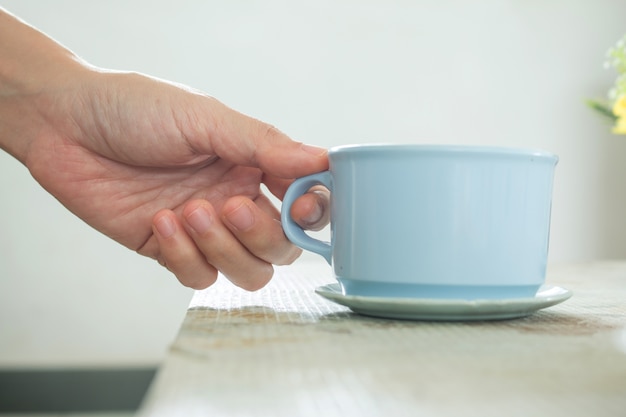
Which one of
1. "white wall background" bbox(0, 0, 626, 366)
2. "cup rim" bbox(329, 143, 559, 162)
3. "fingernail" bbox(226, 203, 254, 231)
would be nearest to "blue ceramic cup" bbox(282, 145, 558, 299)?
"cup rim" bbox(329, 143, 559, 162)

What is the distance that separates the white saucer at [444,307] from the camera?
450 mm

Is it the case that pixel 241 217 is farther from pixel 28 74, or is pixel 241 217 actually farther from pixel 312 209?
pixel 28 74

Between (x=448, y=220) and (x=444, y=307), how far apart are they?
0.06 meters

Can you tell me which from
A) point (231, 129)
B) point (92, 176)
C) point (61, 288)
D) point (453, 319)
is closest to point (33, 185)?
point (61, 288)

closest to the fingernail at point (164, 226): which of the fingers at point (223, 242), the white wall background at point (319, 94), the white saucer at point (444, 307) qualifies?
the fingers at point (223, 242)

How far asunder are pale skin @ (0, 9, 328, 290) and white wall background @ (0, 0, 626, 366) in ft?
4.80

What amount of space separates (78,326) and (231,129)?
171 centimetres

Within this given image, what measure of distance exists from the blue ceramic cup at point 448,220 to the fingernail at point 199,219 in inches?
9.3

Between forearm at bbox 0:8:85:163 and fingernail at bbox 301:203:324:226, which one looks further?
forearm at bbox 0:8:85:163

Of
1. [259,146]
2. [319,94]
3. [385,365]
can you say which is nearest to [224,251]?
[259,146]

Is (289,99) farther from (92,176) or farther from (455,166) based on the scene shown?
(455,166)

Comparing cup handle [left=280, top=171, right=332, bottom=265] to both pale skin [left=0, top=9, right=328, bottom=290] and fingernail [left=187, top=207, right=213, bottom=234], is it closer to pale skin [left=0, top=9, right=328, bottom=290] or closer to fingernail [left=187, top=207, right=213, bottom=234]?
pale skin [left=0, top=9, right=328, bottom=290]

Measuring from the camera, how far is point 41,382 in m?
2.16

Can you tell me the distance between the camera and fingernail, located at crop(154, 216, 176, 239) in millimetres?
722
